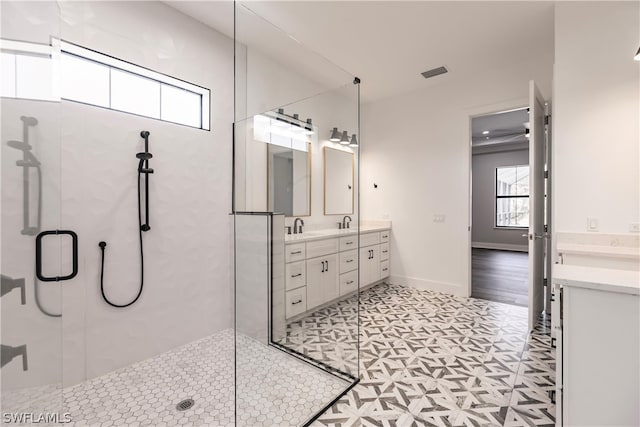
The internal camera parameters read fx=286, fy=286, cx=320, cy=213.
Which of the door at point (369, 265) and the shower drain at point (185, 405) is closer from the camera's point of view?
the shower drain at point (185, 405)

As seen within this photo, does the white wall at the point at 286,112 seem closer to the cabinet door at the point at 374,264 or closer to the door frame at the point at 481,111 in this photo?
the cabinet door at the point at 374,264

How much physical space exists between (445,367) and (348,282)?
0.94 metres

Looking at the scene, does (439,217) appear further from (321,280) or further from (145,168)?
(145,168)

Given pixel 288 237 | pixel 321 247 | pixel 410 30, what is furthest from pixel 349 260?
pixel 410 30

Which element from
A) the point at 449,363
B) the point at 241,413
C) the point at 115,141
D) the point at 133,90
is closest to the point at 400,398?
the point at 449,363

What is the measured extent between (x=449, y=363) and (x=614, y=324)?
126 centimetres

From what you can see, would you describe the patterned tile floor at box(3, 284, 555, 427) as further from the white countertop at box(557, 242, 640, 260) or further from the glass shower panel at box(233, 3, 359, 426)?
the white countertop at box(557, 242, 640, 260)

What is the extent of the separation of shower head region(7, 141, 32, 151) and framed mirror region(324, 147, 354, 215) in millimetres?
1998

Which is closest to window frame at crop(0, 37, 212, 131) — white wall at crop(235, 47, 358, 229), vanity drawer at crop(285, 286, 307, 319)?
white wall at crop(235, 47, 358, 229)

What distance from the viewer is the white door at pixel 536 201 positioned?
2.71 m

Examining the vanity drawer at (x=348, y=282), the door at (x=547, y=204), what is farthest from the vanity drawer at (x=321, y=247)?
the door at (x=547, y=204)

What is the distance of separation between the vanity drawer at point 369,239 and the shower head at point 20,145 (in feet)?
10.4

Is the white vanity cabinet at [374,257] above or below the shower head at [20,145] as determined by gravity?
below

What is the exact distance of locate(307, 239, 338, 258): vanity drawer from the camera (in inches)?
102
